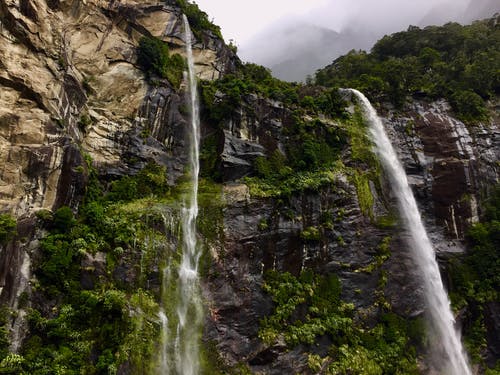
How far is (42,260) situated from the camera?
14648 mm

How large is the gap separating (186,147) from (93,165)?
6.27m

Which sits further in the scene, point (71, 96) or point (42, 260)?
point (71, 96)

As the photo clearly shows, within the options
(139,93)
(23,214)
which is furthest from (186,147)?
(23,214)

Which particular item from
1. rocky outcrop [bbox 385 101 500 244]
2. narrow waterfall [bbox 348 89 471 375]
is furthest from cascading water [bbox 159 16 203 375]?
rocky outcrop [bbox 385 101 500 244]

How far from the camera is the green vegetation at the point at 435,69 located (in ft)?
98.6

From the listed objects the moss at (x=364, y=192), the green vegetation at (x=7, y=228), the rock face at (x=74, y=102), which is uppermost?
the rock face at (x=74, y=102)

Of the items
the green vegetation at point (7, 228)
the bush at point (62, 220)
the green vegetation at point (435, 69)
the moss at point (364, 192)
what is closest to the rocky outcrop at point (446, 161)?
the green vegetation at point (435, 69)

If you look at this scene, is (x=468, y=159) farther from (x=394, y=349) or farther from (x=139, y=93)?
(x=139, y=93)

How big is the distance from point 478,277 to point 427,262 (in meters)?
3.54

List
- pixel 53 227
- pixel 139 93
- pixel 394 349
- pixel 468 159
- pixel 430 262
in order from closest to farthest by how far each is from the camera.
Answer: pixel 53 227
pixel 394 349
pixel 430 262
pixel 139 93
pixel 468 159

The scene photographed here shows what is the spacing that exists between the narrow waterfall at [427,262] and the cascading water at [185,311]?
41.7 ft

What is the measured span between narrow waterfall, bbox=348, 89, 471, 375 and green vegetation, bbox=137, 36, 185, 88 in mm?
15458

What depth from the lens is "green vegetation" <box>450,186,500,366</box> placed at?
20188mm

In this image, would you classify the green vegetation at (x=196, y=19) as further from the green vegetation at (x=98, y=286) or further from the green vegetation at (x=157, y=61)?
the green vegetation at (x=98, y=286)
